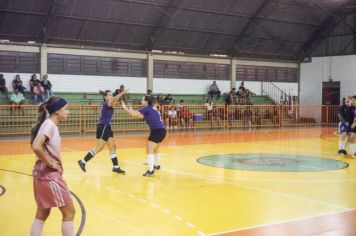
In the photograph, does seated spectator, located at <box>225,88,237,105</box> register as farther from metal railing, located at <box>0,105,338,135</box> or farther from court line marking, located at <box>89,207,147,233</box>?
court line marking, located at <box>89,207,147,233</box>

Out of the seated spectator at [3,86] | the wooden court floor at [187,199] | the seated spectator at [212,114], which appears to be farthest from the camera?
the seated spectator at [212,114]

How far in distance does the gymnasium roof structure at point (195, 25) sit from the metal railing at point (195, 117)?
5119mm

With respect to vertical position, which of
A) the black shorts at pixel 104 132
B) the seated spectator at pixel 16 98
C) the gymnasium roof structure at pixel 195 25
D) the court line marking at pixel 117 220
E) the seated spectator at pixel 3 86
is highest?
the gymnasium roof structure at pixel 195 25

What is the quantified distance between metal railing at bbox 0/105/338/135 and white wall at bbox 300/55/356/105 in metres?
2.72

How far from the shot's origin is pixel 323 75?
122 feet

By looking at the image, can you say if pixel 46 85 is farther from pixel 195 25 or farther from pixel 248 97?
pixel 248 97

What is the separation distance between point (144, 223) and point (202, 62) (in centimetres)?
2669

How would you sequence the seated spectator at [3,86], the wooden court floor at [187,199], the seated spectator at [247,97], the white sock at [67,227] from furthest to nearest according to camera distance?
the seated spectator at [247,97] < the seated spectator at [3,86] < the wooden court floor at [187,199] < the white sock at [67,227]

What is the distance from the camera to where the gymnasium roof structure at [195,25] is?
25.3 metres

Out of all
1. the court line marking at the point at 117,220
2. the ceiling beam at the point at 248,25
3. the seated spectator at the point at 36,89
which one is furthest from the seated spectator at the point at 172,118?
the court line marking at the point at 117,220

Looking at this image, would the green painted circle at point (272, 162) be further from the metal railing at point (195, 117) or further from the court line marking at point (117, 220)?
the metal railing at point (195, 117)

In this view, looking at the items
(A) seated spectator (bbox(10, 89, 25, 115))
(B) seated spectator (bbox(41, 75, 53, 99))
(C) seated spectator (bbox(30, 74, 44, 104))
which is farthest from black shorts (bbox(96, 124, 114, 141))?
(B) seated spectator (bbox(41, 75, 53, 99))

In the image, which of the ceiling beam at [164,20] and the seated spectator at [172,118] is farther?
the ceiling beam at [164,20]

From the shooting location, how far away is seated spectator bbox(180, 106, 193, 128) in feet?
88.0
